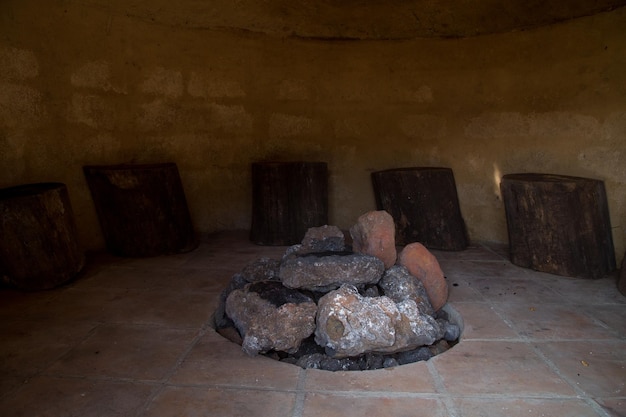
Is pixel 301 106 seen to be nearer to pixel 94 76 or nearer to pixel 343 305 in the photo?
pixel 94 76

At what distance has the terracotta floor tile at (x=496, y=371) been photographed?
1741mm

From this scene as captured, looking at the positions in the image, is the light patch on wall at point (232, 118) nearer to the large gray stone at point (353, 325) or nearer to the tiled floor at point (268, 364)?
the tiled floor at point (268, 364)

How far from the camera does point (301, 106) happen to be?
175 inches

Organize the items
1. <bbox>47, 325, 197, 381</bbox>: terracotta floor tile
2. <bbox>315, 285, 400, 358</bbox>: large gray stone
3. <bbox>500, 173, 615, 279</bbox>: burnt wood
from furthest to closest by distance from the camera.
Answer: <bbox>500, 173, 615, 279</bbox>: burnt wood, <bbox>315, 285, 400, 358</bbox>: large gray stone, <bbox>47, 325, 197, 381</bbox>: terracotta floor tile

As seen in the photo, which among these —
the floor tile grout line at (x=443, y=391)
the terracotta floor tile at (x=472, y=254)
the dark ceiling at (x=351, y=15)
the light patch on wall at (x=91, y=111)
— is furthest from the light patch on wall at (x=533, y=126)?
the light patch on wall at (x=91, y=111)

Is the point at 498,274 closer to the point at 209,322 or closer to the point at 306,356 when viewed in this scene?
the point at 306,356

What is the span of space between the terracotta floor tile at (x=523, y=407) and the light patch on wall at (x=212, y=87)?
3582mm

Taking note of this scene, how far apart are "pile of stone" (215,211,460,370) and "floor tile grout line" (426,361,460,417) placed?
0.68 ft

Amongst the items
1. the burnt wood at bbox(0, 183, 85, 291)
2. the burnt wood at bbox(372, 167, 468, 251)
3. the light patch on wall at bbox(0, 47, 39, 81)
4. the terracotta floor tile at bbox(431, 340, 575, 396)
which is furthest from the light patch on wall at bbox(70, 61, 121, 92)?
the terracotta floor tile at bbox(431, 340, 575, 396)

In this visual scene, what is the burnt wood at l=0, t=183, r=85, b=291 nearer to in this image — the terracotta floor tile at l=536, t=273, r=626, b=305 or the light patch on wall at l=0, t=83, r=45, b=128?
the light patch on wall at l=0, t=83, r=45, b=128

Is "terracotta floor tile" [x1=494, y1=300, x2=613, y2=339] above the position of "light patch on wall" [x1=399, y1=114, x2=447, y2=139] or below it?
below

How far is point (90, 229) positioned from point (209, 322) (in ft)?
6.75

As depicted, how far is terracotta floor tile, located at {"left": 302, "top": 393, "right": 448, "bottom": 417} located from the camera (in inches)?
62.7

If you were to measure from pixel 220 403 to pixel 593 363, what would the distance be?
167 centimetres
